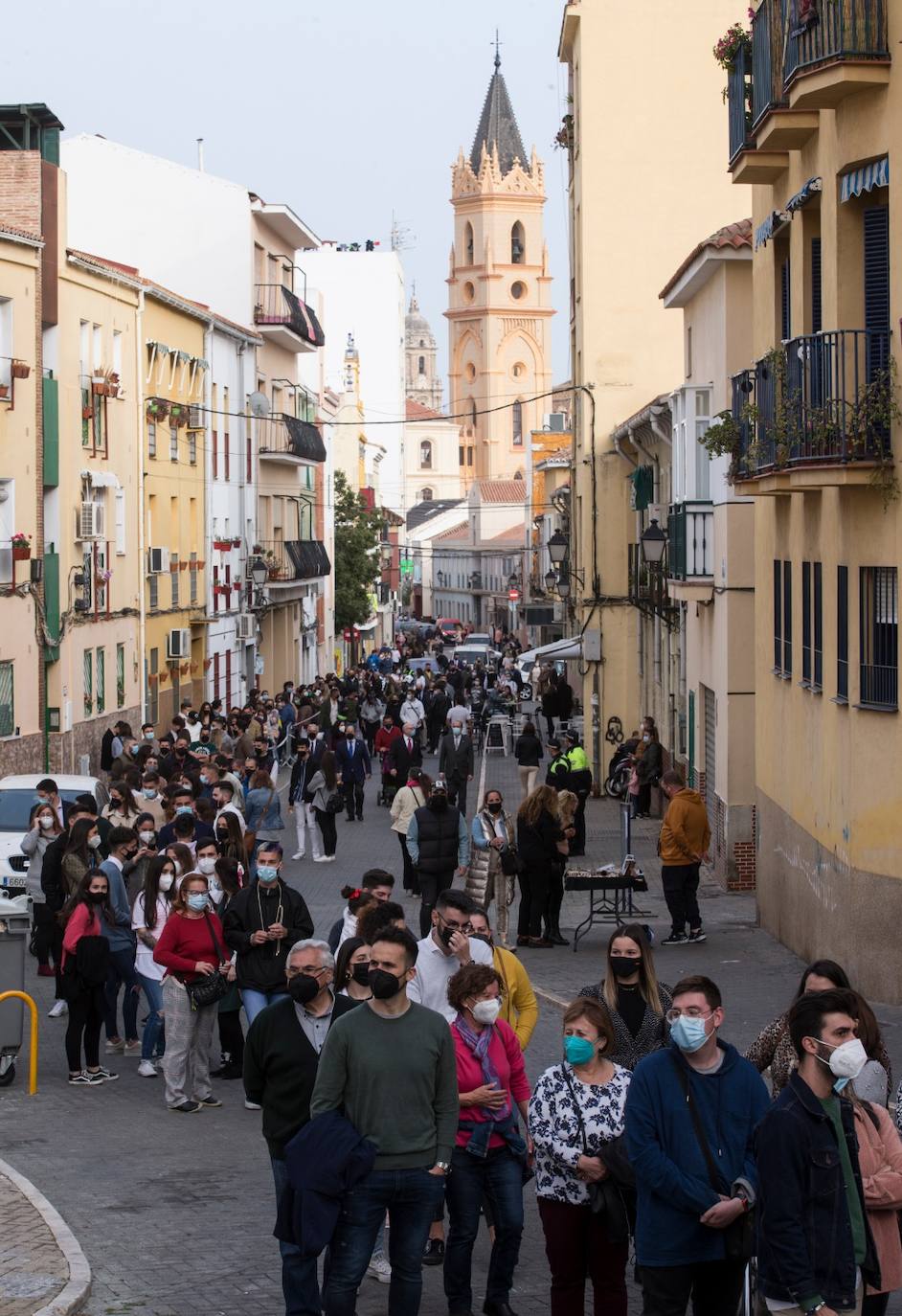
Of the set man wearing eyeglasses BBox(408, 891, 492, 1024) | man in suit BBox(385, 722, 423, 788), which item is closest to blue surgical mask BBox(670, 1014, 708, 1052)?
man wearing eyeglasses BBox(408, 891, 492, 1024)

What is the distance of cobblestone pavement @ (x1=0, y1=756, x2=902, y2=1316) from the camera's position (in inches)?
338

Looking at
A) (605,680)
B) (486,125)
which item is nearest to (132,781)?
(605,680)

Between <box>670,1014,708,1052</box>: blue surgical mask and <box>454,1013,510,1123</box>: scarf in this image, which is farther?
<box>454,1013,510,1123</box>: scarf

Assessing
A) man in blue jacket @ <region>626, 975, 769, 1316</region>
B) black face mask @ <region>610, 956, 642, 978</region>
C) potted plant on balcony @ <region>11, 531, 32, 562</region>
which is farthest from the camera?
potted plant on balcony @ <region>11, 531, 32, 562</region>

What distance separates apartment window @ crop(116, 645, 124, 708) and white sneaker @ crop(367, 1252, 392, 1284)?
29.0m

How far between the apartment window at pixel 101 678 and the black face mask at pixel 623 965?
92.4ft

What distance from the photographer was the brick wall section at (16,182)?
32.8 meters

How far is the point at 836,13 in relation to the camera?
15.2 meters

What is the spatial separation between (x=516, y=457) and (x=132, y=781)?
155501 mm

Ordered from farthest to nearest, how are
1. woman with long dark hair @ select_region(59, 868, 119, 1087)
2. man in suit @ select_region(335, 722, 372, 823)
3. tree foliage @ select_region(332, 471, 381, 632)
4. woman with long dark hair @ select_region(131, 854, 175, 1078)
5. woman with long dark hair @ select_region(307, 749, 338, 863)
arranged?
tree foliage @ select_region(332, 471, 381, 632) < man in suit @ select_region(335, 722, 372, 823) < woman with long dark hair @ select_region(307, 749, 338, 863) < woman with long dark hair @ select_region(131, 854, 175, 1078) < woman with long dark hair @ select_region(59, 868, 119, 1087)

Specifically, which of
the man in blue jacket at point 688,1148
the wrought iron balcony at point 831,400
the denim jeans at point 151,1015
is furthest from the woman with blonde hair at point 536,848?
the man in blue jacket at point 688,1148

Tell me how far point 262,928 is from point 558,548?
31117mm

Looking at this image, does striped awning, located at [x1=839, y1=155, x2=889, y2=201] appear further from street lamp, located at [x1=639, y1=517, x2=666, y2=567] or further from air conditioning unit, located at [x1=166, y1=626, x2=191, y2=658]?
air conditioning unit, located at [x1=166, y1=626, x2=191, y2=658]

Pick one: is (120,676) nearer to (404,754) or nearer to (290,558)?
(404,754)
